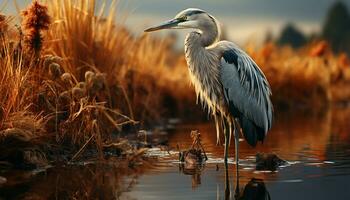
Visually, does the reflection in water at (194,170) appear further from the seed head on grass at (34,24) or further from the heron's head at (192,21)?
the seed head on grass at (34,24)

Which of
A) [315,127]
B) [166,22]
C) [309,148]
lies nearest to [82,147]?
[166,22]

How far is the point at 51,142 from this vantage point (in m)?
8.80

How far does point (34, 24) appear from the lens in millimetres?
8992

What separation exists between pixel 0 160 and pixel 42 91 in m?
1.17

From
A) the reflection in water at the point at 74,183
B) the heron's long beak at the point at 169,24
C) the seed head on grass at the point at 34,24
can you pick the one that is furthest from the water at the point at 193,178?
the seed head on grass at the point at 34,24

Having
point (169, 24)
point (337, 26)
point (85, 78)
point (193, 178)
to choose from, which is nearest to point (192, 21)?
point (169, 24)

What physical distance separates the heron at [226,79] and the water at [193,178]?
45 cm

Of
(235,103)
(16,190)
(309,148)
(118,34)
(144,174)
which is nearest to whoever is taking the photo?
(16,190)

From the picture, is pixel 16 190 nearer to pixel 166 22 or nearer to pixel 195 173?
pixel 195 173

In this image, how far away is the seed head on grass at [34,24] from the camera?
8.95 meters

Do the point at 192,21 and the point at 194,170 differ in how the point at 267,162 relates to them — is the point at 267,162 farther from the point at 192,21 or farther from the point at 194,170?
the point at 192,21

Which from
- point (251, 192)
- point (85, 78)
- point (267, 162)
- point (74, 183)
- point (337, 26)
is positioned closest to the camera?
point (251, 192)

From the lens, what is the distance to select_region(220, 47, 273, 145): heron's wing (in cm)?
862

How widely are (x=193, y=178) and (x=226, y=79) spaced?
1551 mm
